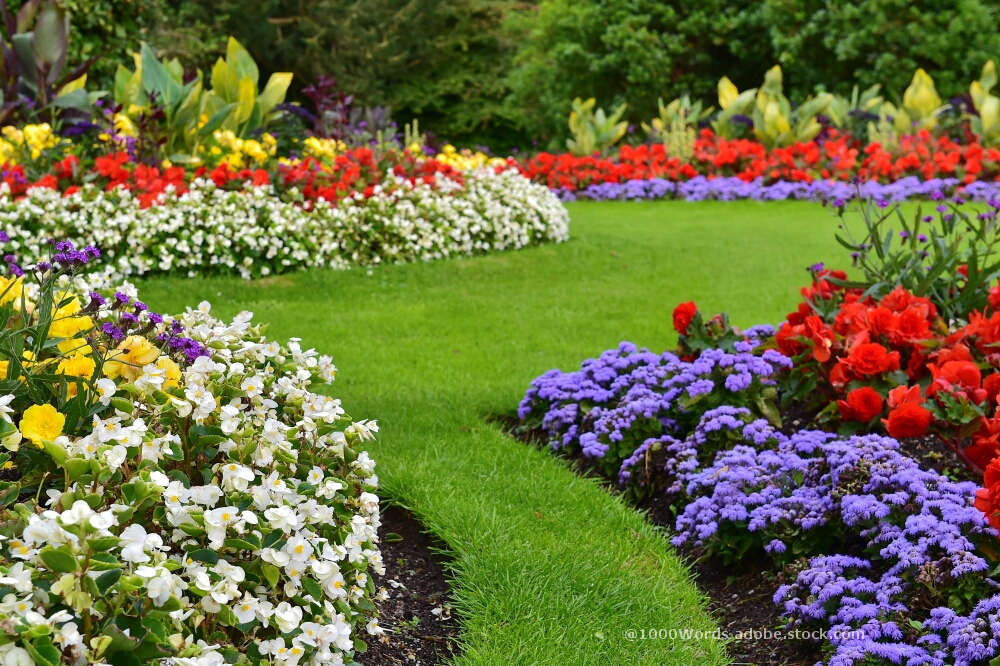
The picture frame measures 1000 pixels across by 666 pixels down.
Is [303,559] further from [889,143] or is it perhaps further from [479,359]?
[889,143]

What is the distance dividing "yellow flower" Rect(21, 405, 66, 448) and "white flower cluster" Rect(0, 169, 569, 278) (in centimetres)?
409

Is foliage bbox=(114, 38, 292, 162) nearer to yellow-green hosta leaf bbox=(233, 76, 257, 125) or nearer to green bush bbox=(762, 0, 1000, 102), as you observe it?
yellow-green hosta leaf bbox=(233, 76, 257, 125)

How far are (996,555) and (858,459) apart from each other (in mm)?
555

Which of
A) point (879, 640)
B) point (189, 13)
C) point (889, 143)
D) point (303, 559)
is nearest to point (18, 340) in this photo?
point (303, 559)

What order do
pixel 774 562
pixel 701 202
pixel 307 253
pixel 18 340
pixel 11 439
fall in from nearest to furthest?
pixel 11 439 < pixel 18 340 < pixel 774 562 < pixel 307 253 < pixel 701 202

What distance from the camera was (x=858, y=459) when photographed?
2.93 meters

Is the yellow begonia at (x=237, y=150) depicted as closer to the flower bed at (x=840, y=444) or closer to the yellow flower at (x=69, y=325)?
the flower bed at (x=840, y=444)

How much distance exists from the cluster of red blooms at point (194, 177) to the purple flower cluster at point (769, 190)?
17.1ft

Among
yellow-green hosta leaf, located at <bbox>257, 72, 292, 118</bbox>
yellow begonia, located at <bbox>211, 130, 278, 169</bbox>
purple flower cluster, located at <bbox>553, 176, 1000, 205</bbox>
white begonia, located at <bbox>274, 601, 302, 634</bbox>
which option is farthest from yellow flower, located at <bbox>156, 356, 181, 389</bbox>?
purple flower cluster, located at <bbox>553, 176, 1000, 205</bbox>

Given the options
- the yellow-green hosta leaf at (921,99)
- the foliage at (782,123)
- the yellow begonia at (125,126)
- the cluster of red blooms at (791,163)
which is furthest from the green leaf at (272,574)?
the yellow-green hosta leaf at (921,99)

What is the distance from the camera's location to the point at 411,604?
9.16 feet

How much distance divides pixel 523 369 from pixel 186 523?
313 cm

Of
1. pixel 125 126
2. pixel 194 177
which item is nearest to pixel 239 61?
pixel 125 126

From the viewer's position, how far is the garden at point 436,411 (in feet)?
6.48
